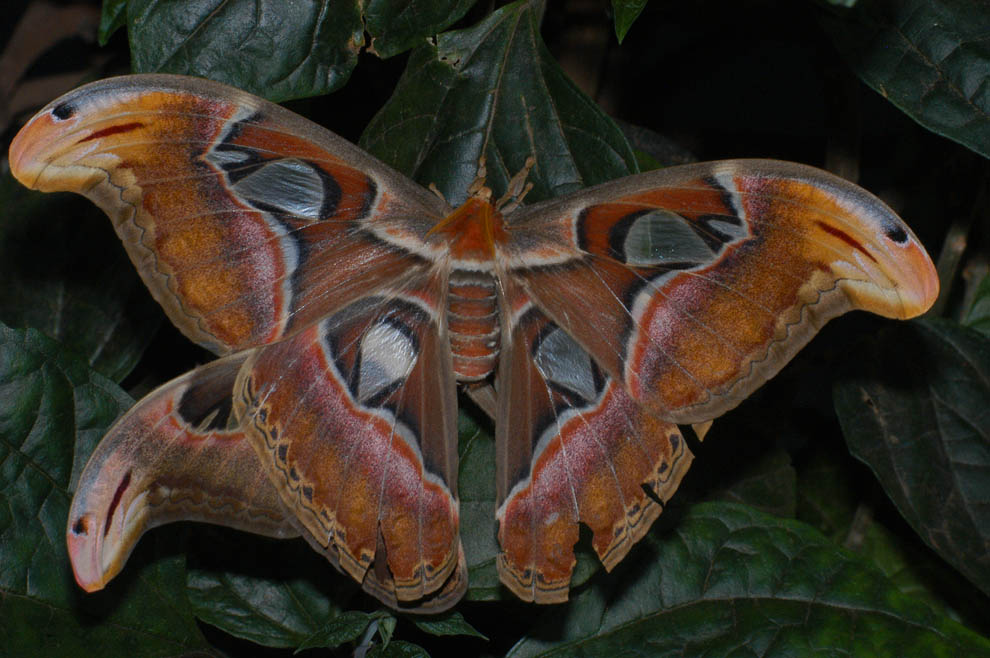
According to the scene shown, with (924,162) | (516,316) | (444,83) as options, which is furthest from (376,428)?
(924,162)

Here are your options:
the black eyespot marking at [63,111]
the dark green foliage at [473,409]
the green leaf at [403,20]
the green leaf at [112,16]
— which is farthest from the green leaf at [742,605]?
the green leaf at [112,16]

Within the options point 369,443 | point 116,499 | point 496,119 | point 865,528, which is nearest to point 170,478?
point 116,499

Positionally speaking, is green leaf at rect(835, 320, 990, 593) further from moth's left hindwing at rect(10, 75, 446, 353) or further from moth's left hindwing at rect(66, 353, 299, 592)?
moth's left hindwing at rect(66, 353, 299, 592)

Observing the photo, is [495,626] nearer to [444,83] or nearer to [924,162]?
[444,83]

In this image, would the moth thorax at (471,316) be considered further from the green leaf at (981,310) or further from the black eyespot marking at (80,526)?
the green leaf at (981,310)

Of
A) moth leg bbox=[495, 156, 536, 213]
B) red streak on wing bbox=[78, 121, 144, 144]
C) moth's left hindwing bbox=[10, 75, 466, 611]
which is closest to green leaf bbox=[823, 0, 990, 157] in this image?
moth leg bbox=[495, 156, 536, 213]

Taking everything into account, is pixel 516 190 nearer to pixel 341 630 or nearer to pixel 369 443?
pixel 369 443
